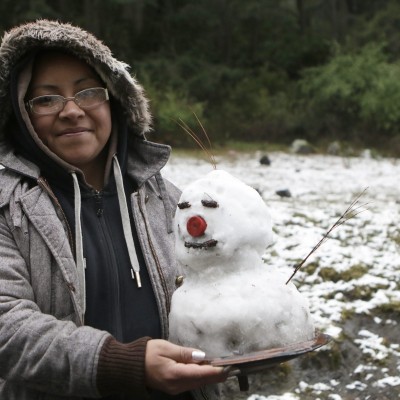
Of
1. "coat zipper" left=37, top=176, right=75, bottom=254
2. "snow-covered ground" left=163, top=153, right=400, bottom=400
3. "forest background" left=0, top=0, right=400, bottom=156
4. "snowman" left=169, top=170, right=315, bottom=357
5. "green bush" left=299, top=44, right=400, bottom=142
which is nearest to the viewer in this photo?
"snowman" left=169, top=170, right=315, bottom=357

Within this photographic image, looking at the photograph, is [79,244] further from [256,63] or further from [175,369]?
[256,63]

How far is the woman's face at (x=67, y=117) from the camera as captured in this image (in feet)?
5.38

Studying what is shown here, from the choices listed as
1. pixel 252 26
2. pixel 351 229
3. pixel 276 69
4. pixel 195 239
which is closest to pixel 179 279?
pixel 195 239

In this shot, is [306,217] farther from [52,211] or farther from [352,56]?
[352,56]

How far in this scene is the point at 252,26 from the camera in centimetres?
2030

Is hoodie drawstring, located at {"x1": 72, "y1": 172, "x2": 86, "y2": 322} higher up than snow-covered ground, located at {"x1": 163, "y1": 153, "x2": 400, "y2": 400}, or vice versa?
hoodie drawstring, located at {"x1": 72, "y1": 172, "x2": 86, "y2": 322}

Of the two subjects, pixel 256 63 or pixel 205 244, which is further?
pixel 256 63

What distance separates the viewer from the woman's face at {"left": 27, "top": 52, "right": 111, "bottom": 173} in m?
1.64

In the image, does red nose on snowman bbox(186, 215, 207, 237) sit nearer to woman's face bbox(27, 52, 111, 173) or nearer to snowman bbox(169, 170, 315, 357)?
snowman bbox(169, 170, 315, 357)

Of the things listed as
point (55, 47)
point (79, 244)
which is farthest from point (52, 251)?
point (55, 47)

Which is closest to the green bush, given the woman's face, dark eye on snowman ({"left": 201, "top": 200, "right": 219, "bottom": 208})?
the woman's face

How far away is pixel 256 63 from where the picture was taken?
781 inches

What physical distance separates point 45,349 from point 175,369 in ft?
0.92

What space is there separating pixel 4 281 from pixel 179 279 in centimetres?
43
